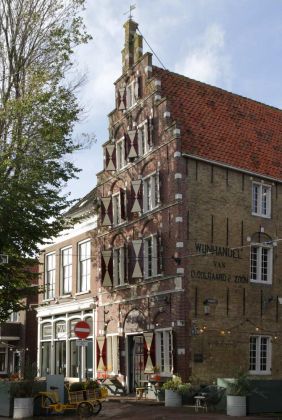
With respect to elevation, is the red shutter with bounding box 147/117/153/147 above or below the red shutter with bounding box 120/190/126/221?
above

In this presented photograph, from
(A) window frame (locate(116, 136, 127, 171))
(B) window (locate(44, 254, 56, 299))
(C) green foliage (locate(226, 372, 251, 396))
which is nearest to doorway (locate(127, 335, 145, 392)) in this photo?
(A) window frame (locate(116, 136, 127, 171))

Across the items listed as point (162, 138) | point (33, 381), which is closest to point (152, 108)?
point (162, 138)

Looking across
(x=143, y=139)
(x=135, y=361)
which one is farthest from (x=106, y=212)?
(x=135, y=361)

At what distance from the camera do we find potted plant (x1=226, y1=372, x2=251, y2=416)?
67.5 ft

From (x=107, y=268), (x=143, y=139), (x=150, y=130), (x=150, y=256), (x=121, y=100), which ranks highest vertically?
(x=121, y=100)

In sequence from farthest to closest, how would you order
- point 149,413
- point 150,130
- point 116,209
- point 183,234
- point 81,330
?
1. point 116,209
2. point 150,130
3. point 183,234
4. point 149,413
5. point 81,330

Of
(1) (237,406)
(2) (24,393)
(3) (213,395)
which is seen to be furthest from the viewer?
(3) (213,395)

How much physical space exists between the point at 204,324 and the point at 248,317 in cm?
259

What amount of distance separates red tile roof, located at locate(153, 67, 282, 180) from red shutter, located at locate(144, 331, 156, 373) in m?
7.69

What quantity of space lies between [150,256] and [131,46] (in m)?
10.5

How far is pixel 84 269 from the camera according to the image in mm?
35719

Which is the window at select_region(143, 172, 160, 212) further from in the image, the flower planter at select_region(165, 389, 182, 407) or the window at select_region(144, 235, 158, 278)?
the flower planter at select_region(165, 389, 182, 407)

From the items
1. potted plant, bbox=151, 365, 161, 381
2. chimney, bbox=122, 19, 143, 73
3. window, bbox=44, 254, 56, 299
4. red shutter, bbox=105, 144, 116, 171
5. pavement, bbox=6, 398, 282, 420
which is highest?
chimney, bbox=122, 19, 143, 73

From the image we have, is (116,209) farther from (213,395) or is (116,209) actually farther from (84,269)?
(213,395)
